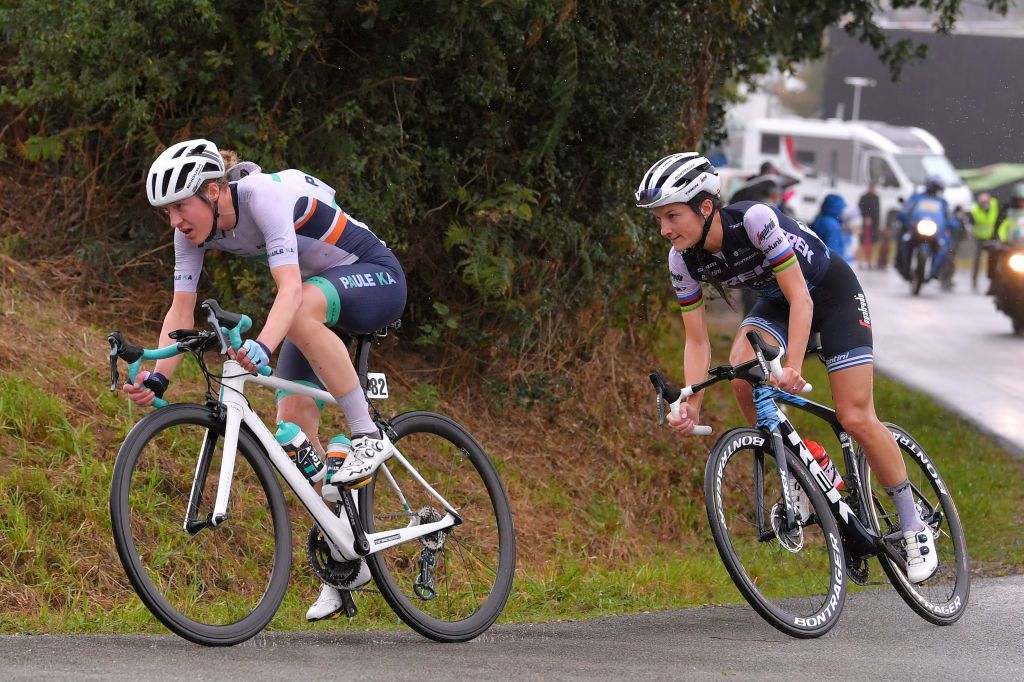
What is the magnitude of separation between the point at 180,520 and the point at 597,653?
68.6 inches

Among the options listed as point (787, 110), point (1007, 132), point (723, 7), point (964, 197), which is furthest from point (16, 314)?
point (787, 110)

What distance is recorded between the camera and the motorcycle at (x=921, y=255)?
81.7 feet

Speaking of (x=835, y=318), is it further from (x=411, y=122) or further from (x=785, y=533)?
(x=411, y=122)

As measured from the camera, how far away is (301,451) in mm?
5320

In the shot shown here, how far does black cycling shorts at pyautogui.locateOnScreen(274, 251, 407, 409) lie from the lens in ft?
17.5

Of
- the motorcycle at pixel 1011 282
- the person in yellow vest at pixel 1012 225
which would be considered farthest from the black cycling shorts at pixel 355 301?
the person in yellow vest at pixel 1012 225

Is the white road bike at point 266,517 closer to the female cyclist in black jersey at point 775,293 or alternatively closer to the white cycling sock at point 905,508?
the female cyclist in black jersey at point 775,293

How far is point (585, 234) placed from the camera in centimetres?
925

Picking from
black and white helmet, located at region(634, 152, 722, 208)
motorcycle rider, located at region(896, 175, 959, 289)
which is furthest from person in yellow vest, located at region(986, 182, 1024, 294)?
black and white helmet, located at region(634, 152, 722, 208)

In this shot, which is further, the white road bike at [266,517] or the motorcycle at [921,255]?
the motorcycle at [921,255]

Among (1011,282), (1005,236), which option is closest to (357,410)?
(1011,282)

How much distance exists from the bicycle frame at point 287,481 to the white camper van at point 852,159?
31.1 m

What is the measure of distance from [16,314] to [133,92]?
146 centimetres

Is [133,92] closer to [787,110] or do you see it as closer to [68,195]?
[68,195]
